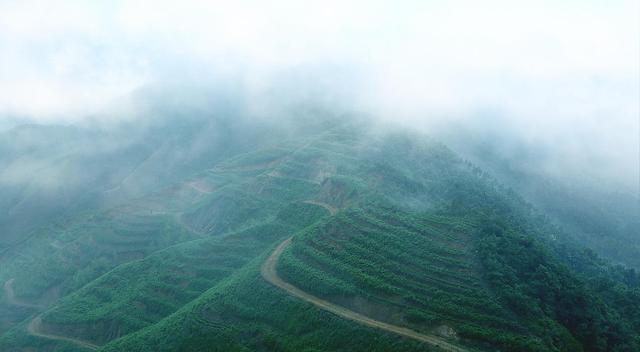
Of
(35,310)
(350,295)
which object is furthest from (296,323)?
(35,310)

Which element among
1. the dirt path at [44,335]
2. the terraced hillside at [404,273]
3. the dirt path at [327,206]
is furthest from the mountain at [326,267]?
the dirt path at [327,206]

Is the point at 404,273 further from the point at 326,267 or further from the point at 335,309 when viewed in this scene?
the point at 326,267

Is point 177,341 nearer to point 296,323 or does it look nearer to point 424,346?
point 296,323

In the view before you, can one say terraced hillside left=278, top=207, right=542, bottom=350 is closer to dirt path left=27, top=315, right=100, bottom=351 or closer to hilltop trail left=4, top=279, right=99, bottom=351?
dirt path left=27, top=315, right=100, bottom=351

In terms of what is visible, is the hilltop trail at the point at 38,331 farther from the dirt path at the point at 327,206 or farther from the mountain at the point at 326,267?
the dirt path at the point at 327,206

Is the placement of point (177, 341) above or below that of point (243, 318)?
below

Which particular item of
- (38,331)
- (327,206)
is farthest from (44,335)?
(327,206)
